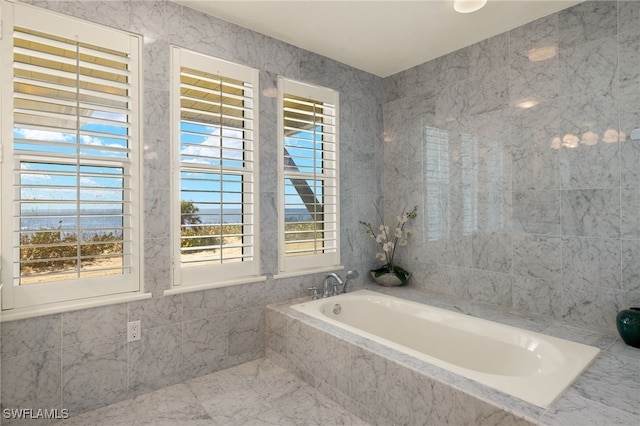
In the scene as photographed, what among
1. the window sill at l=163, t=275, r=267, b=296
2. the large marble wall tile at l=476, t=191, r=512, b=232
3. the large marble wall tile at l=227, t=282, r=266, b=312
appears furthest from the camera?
the large marble wall tile at l=476, t=191, r=512, b=232

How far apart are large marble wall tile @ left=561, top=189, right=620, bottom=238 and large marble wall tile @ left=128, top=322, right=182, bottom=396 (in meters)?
2.72

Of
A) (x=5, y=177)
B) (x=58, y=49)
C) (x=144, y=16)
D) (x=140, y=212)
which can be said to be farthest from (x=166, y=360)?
(x=144, y=16)

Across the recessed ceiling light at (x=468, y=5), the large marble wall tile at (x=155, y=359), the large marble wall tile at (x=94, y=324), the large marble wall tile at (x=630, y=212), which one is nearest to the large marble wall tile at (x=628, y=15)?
the recessed ceiling light at (x=468, y=5)

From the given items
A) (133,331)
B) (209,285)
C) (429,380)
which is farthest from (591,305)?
(133,331)

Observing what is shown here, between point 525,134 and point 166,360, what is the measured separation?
296cm

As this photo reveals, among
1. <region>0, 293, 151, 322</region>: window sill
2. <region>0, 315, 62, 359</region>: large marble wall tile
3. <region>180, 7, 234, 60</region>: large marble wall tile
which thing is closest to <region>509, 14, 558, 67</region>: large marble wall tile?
<region>180, 7, 234, 60</region>: large marble wall tile

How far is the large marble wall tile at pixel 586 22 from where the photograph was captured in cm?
215

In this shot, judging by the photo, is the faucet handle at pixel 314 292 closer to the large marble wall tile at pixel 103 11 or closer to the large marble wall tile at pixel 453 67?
the large marble wall tile at pixel 453 67

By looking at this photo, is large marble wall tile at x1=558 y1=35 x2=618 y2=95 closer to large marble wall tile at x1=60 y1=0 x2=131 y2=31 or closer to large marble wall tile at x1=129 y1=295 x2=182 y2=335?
large marble wall tile at x1=60 y1=0 x2=131 y2=31

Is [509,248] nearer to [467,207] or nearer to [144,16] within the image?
[467,207]

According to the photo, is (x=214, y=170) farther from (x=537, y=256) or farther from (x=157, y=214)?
(x=537, y=256)

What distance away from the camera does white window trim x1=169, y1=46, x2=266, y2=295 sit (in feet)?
7.48

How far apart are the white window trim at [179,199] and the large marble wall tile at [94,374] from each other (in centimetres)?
46

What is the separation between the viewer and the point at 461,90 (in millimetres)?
2916
